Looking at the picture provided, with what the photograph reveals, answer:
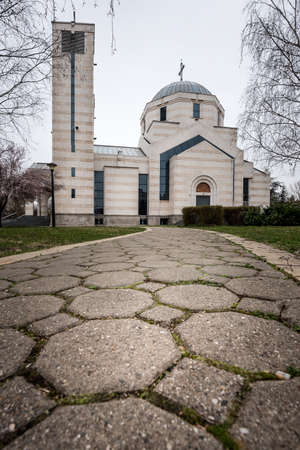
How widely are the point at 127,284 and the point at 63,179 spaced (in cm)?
1851

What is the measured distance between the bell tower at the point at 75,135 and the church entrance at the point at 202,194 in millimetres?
10234

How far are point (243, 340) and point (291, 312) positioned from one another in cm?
56

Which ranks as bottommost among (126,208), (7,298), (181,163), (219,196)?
(7,298)

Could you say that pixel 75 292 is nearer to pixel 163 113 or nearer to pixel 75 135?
pixel 75 135

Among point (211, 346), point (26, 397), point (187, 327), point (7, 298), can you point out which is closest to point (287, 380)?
point (211, 346)

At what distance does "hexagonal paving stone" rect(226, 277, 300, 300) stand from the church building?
1789cm

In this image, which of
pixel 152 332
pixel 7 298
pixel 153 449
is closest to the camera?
pixel 153 449

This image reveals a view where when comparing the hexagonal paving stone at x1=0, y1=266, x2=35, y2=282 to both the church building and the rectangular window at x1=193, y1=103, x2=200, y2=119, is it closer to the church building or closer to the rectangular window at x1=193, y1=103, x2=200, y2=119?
the church building

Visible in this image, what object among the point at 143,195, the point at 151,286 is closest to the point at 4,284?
the point at 151,286

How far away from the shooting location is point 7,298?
1.70m

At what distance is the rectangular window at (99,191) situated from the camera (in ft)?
65.7

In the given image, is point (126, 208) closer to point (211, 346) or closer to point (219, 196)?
point (219, 196)

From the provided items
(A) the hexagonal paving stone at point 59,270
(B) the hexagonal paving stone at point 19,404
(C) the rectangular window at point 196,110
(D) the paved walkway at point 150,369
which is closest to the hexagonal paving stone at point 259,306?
(D) the paved walkway at point 150,369

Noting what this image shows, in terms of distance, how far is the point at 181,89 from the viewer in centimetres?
2409
